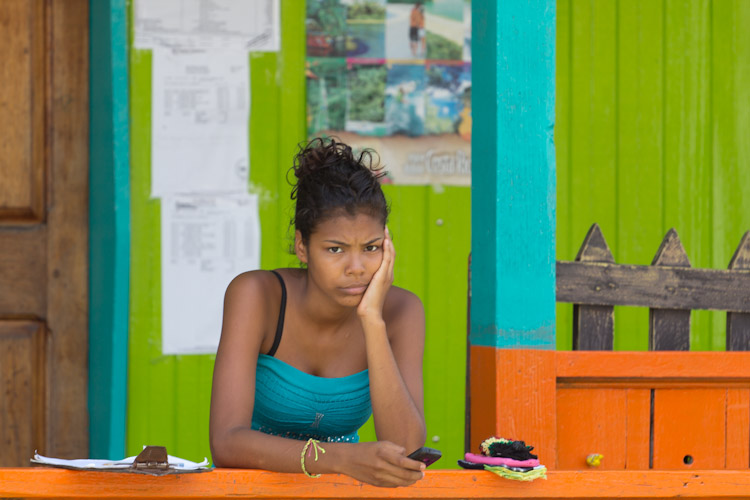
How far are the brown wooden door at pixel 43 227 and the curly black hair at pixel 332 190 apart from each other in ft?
5.71

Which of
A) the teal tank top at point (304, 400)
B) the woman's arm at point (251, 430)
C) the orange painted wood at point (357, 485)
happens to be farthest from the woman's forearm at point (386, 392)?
the orange painted wood at point (357, 485)

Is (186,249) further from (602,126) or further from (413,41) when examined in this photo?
(602,126)

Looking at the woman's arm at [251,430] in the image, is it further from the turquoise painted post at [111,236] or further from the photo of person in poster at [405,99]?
the photo of person in poster at [405,99]

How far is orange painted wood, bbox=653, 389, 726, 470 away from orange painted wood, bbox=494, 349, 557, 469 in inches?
14.8

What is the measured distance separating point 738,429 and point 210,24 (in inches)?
106

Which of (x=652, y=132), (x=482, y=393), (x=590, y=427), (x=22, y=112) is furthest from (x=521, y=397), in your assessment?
(x=22, y=112)

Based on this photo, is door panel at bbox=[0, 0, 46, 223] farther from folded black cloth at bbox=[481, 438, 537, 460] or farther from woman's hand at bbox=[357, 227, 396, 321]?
folded black cloth at bbox=[481, 438, 537, 460]

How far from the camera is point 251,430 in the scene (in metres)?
2.20

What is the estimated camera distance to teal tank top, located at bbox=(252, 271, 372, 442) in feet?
8.47

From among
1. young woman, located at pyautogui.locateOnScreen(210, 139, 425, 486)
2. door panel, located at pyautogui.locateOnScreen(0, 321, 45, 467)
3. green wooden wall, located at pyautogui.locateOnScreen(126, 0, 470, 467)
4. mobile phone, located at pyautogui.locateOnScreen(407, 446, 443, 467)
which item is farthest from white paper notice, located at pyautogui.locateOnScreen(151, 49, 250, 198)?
mobile phone, located at pyautogui.locateOnScreen(407, 446, 443, 467)

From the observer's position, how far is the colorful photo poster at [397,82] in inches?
154

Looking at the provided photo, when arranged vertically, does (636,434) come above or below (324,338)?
below

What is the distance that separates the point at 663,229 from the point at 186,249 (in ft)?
7.27

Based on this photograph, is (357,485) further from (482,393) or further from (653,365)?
(653,365)
